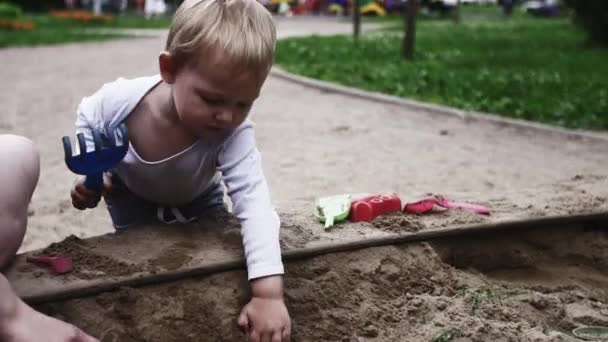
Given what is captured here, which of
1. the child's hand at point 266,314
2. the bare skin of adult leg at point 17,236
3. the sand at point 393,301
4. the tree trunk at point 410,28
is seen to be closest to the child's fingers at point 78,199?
the bare skin of adult leg at point 17,236

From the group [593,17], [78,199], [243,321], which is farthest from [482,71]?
[243,321]

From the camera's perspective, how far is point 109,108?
98.2 inches

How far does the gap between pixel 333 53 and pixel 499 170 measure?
645 centimetres

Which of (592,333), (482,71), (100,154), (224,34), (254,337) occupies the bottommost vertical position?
(482,71)

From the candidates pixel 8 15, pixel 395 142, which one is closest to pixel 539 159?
pixel 395 142

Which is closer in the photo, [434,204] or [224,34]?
[224,34]

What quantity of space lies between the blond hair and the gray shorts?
631 mm

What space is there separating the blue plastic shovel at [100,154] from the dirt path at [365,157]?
2.79 feet

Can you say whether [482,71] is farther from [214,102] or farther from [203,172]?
[214,102]

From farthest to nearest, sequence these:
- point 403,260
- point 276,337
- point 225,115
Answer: point 403,260 < point 225,115 < point 276,337

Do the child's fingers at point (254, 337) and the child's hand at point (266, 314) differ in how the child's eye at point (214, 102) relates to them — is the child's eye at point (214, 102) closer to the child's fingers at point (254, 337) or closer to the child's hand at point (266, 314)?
the child's hand at point (266, 314)

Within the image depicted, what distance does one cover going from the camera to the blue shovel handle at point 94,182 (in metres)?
2.40

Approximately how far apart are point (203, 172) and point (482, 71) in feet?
21.2

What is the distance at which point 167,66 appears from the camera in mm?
2234
